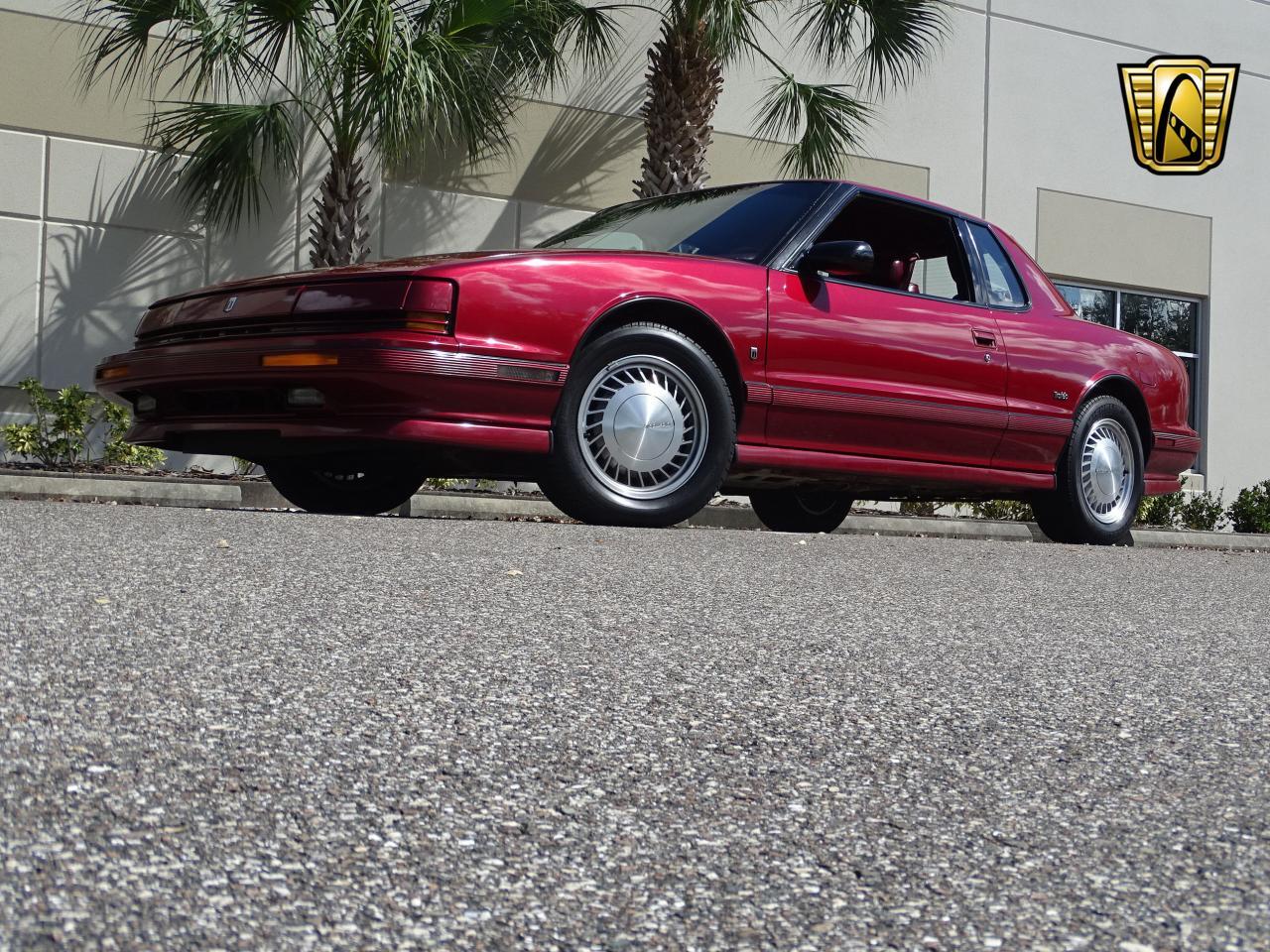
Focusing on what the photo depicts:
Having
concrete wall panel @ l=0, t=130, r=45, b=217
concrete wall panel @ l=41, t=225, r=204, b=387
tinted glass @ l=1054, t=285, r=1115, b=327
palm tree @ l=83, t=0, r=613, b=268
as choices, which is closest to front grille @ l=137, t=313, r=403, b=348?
palm tree @ l=83, t=0, r=613, b=268

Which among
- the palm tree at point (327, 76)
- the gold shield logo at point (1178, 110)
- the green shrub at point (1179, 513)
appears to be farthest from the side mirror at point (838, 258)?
the gold shield logo at point (1178, 110)

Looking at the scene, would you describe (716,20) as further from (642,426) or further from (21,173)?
(642,426)

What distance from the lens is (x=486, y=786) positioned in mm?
2184

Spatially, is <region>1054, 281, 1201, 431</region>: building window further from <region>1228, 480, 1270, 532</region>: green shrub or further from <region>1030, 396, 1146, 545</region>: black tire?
<region>1030, 396, 1146, 545</region>: black tire

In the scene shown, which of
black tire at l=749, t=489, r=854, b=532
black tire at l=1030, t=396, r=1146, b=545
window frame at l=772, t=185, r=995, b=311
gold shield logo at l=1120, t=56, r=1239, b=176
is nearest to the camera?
window frame at l=772, t=185, r=995, b=311

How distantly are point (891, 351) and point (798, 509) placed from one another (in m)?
1.90

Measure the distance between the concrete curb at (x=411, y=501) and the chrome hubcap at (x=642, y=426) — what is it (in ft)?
5.47

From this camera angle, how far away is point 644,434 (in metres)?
5.68

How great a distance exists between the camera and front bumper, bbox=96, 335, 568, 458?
5.22m

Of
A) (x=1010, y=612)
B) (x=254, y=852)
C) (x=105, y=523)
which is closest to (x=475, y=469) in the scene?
(x=105, y=523)

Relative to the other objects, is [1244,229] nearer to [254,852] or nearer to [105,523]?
[105,523]

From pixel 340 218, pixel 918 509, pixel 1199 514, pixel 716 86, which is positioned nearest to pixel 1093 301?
pixel 1199 514

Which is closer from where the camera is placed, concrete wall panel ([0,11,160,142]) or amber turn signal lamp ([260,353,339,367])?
amber turn signal lamp ([260,353,339,367])

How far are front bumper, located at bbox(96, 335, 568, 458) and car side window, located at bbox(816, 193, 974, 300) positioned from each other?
2003 millimetres
